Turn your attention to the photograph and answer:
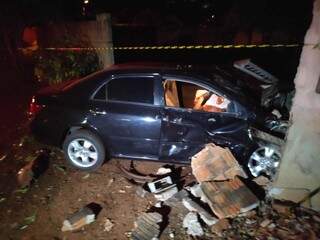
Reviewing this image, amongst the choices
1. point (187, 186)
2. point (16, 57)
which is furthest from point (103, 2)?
point (187, 186)

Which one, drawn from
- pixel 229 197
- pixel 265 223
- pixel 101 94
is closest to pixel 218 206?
pixel 229 197

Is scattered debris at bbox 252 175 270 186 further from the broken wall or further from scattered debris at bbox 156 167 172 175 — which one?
the broken wall

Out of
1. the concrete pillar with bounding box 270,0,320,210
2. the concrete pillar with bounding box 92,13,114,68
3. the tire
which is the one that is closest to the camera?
the concrete pillar with bounding box 270,0,320,210

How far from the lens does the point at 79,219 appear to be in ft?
13.7

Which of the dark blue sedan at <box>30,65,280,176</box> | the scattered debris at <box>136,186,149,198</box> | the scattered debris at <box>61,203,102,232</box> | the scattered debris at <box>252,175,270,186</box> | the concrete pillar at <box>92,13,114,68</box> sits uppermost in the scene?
the concrete pillar at <box>92,13,114,68</box>

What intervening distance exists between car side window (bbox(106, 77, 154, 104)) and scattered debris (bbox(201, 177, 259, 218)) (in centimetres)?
153

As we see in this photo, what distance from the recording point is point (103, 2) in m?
18.9

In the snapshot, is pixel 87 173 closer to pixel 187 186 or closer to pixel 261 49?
pixel 187 186

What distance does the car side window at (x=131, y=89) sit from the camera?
475 cm

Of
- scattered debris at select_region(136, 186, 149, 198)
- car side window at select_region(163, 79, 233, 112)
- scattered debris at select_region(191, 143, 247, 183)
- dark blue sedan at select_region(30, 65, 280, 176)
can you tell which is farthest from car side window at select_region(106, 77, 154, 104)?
scattered debris at select_region(136, 186, 149, 198)

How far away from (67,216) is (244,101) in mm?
2942

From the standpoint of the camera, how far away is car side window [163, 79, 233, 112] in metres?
4.76

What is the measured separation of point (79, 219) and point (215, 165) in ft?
6.49

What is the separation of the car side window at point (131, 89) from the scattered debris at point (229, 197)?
1527 mm
